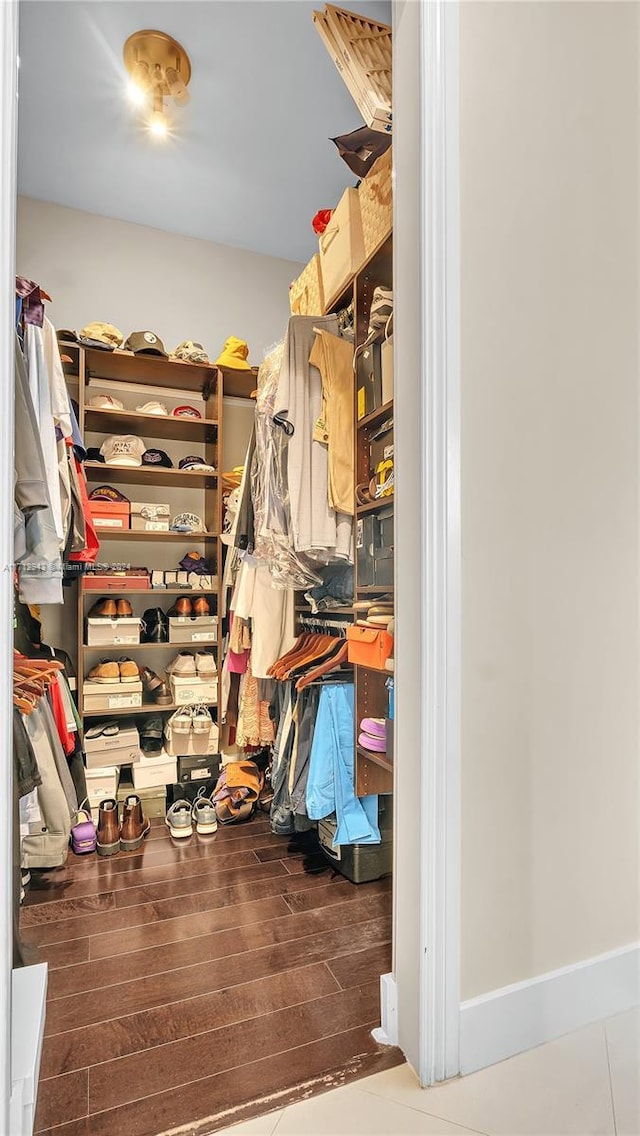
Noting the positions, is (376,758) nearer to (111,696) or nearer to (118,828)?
(118,828)

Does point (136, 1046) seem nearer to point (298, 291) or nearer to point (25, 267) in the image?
point (298, 291)

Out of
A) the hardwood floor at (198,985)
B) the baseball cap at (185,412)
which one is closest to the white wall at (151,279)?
the baseball cap at (185,412)

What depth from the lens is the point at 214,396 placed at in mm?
3039

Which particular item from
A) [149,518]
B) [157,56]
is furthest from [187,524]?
[157,56]

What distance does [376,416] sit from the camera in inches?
75.0

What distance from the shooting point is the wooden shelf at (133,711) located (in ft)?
8.66

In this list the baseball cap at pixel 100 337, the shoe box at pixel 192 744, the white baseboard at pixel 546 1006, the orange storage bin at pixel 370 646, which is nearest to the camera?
the white baseboard at pixel 546 1006

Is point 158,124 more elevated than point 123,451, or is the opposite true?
point 158,124

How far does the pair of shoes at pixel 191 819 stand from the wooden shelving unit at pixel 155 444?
48cm

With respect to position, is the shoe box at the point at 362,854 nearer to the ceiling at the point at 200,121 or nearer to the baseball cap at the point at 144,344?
the baseball cap at the point at 144,344

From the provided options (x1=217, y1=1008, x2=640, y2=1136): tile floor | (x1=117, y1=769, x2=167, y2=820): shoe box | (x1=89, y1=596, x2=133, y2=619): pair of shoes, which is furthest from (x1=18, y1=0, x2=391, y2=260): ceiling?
(x1=217, y1=1008, x2=640, y2=1136): tile floor

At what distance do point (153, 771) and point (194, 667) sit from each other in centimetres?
51

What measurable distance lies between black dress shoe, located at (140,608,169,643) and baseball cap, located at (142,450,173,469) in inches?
28.9

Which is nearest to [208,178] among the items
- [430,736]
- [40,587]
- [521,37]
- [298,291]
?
[298,291]
